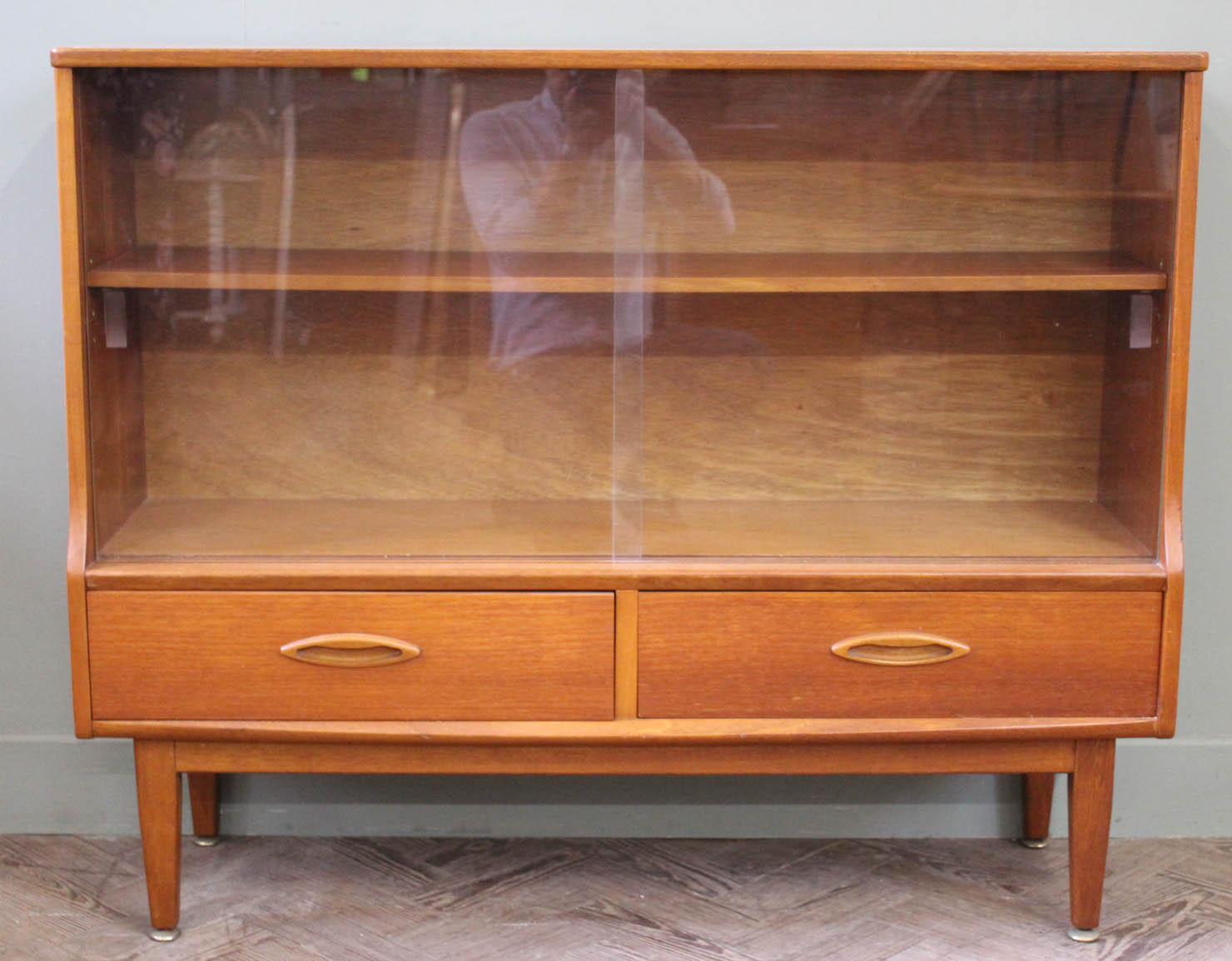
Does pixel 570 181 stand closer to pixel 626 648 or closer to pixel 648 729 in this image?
pixel 626 648

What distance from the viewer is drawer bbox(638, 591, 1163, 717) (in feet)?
5.50

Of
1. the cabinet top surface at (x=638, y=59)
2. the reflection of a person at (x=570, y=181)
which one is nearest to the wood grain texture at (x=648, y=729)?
the reflection of a person at (x=570, y=181)

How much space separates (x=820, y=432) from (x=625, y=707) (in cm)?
49

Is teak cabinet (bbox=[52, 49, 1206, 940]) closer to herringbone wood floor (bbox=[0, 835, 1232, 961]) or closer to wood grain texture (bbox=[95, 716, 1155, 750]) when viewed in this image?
wood grain texture (bbox=[95, 716, 1155, 750])

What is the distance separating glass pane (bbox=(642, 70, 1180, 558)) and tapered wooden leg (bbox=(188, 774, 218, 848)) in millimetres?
818

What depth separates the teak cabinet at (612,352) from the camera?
1.65 meters

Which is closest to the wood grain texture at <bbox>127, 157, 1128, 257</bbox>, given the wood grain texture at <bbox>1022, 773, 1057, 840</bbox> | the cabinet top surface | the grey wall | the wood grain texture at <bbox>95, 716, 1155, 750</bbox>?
the cabinet top surface

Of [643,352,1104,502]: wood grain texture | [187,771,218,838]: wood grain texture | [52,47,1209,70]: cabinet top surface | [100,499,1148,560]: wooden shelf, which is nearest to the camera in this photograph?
[52,47,1209,70]: cabinet top surface

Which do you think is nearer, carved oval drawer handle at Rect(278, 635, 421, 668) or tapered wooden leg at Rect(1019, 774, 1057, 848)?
carved oval drawer handle at Rect(278, 635, 421, 668)

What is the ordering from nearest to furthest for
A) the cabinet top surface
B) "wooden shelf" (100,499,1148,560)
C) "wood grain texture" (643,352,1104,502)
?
1. the cabinet top surface
2. "wooden shelf" (100,499,1148,560)
3. "wood grain texture" (643,352,1104,502)

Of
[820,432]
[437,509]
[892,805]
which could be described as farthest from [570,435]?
[892,805]

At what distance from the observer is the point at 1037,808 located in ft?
6.79

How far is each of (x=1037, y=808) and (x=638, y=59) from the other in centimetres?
124

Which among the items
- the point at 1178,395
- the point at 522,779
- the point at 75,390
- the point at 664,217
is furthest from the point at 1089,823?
the point at 75,390
